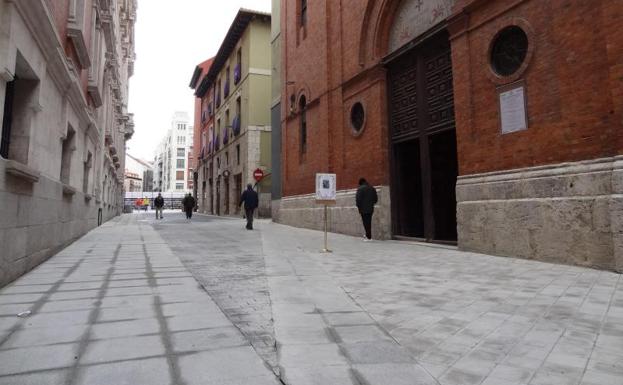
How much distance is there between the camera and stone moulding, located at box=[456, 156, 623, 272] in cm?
532

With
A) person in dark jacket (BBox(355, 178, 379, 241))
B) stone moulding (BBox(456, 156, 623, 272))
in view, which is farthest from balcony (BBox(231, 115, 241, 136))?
stone moulding (BBox(456, 156, 623, 272))

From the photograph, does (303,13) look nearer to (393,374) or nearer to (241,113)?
(241,113)

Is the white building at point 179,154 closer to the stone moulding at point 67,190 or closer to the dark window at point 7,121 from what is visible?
the stone moulding at point 67,190

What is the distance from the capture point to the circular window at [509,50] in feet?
23.1

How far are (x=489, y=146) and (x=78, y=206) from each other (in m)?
9.29

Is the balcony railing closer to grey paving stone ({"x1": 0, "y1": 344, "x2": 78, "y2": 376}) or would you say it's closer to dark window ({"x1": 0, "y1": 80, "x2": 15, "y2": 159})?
dark window ({"x1": 0, "y1": 80, "x2": 15, "y2": 159})

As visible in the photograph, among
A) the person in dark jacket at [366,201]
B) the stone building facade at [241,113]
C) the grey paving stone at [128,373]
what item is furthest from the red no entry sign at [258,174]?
the grey paving stone at [128,373]

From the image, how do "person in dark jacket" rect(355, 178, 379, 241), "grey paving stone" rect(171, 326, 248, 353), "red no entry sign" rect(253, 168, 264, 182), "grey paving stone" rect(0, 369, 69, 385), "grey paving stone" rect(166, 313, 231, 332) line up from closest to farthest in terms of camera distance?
1. "grey paving stone" rect(0, 369, 69, 385)
2. "grey paving stone" rect(171, 326, 248, 353)
3. "grey paving stone" rect(166, 313, 231, 332)
4. "person in dark jacket" rect(355, 178, 379, 241)
5. "red no entry sign" rect(253, 168, 264, 182)

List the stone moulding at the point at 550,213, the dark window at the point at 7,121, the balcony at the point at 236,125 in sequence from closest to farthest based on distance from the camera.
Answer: the dark window at the point at 7,121 → the stone moulding at the point at 550,213 → the balcony at the point at 236,125

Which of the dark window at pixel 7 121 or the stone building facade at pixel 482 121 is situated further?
the stone building facade at pixel 482 121

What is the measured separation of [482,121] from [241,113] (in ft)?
71.0

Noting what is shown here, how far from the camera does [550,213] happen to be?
6.06m

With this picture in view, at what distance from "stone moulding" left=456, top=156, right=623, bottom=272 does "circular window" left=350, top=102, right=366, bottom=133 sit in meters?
5.04

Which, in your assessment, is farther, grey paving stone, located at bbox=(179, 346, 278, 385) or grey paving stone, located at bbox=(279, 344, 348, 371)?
grey paving stone, located at bbox=(279, 344, 348, 371)
